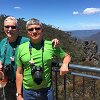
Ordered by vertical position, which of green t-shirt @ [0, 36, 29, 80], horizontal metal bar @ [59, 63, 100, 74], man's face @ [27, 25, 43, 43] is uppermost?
man's face @ [27, 25, 43, 43]

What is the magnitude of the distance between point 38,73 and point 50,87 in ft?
1.10

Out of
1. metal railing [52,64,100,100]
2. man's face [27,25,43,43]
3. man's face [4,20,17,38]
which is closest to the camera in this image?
man's face [27,25,43,43]

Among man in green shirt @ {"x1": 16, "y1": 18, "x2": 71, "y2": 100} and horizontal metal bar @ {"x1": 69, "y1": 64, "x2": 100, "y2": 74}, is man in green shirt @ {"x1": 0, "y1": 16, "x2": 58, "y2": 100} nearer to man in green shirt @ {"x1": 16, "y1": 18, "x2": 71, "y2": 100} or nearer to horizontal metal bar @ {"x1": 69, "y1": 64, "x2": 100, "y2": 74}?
man in green shirt @ {"x1": 16, "y1": 18, "x2": 71, "y2": 100}

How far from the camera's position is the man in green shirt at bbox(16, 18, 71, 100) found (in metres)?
4.34

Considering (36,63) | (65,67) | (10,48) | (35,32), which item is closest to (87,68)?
(65,67)

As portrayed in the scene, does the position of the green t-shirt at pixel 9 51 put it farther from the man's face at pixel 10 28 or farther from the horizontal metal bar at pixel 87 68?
the horizontal metal bar at pixel 87 68

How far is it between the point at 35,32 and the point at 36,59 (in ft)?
1.26

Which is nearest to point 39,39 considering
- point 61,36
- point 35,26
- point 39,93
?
point 35,26

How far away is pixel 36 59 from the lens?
439 cm

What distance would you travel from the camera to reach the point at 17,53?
4664mm

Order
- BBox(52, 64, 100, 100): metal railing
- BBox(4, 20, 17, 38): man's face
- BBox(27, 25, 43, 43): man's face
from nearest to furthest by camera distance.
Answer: BBox(27, 25, 43, 43): man's face → BBox(52, 64, 100, 100): metal railing → BBox(4, 20, 17, 38): man's face

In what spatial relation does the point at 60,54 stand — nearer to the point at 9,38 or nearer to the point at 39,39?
the point at 39,39

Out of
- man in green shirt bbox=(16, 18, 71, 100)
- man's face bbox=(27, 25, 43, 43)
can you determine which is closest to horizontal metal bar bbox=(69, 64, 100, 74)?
man in green shirt bbox=(16, 18, 71, 100)

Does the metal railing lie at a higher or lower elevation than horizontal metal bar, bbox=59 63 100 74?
lower
